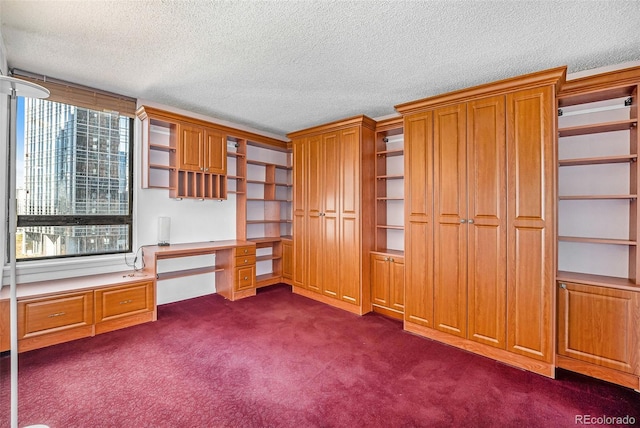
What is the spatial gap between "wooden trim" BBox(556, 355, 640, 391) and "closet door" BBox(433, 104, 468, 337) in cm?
77

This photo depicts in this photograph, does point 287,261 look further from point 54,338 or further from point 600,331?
point 600,331

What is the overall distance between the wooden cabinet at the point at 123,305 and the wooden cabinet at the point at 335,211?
1.98 m

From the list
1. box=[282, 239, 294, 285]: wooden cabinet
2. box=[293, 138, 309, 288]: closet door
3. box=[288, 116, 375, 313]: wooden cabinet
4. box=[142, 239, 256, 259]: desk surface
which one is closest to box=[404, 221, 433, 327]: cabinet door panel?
box=[288, 116, 375, 313]: wooden cabinet

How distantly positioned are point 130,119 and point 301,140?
222 cm

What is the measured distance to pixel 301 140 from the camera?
4434 millimetres

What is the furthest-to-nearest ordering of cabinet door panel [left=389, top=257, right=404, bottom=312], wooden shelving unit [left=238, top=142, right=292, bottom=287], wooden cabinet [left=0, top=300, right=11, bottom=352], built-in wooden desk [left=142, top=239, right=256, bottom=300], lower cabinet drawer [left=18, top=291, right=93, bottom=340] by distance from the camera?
wooden shelving unit [left=238, top=142, right=292, bottom=287] → built-in wooden desk [left=142, top=239, right=256, bottom=300] → cabinet door panel [left=389, top=257, right=404, bottom=312] → lower cabinet drawer [left=18, top=291, right=93, bottom=340] → wooden cabinet [left=0, top=300, right=11, bottom=352]

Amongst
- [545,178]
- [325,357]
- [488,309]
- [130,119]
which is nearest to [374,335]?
[325,357]

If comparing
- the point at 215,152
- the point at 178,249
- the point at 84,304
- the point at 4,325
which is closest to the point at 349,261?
the point at 178,249

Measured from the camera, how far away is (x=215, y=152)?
410cm

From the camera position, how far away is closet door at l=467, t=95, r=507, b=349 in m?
2.59

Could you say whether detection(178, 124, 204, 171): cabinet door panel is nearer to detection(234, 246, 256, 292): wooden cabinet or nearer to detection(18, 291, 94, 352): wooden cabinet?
detection(234, 246, 256, 292): wooden cabinet

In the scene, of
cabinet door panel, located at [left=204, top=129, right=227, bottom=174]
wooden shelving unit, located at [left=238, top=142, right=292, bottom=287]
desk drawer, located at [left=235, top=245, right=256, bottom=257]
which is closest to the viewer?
cabinet door panel, located at [left=204, top=129, right=227, bottom=174]

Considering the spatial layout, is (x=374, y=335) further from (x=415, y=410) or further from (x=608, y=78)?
(x=608, y=78)

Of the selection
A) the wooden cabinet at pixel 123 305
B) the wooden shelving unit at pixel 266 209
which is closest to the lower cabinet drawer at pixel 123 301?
the wooden cabinet at pixel 123 305
